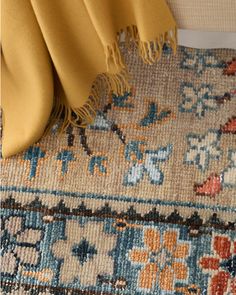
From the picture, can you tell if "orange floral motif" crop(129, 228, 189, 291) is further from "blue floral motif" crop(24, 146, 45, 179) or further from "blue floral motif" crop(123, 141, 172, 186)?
"blue floral motif" crop(24, 146, 45, 179)

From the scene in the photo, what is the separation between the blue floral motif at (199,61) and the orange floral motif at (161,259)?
1.35ft

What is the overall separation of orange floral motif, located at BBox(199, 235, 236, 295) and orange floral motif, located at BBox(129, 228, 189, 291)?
0.17 feet

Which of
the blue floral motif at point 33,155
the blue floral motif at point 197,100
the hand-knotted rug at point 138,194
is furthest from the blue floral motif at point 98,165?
the blue floral motif at point 197,100

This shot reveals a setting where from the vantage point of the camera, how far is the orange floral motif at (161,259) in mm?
1070

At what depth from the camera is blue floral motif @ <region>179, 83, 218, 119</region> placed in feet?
3.80

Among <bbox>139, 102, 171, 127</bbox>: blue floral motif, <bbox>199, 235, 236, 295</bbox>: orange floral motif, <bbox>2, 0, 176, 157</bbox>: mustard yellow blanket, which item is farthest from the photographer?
<bbox>139, 102, 171, 127</bbox>: blue floral motif

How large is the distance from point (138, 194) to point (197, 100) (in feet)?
0.91

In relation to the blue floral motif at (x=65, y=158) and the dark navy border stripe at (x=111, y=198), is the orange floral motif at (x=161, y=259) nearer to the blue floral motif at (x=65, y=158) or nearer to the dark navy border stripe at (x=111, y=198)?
the dark navy border stripe at (x=111, y=198)

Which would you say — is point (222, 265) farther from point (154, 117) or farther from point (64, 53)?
point (64, 53)

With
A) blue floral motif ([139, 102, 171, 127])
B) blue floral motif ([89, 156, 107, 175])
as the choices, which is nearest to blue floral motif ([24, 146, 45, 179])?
blue floral motif ([89, 156, 107, 175])

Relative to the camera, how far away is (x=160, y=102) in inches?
46.1

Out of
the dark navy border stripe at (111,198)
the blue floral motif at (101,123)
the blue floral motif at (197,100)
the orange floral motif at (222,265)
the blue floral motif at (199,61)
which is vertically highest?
the blue floral motif at (199,61)

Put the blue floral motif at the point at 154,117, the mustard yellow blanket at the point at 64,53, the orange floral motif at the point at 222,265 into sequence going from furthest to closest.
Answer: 1. the blue floral motif at the point at 154,117
2. the orange floral motif at the point at 222,265
3. the mustard yellow blanket at the point at 64,53

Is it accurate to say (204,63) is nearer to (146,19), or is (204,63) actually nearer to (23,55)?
(146,19)
